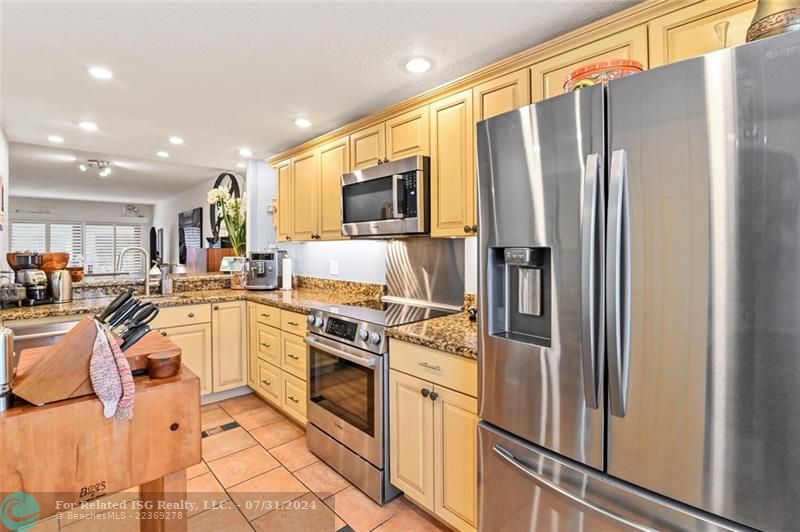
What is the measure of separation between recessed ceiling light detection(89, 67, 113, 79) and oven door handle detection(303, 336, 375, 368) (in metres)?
1.83

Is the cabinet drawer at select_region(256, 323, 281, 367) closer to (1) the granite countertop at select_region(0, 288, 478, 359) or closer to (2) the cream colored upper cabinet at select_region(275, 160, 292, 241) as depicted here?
(1) the granite countertop at select_region(0, 288, 478, 359)

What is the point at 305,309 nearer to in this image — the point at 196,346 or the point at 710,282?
the point at 196,346

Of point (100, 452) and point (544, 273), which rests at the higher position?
point (544, 273)

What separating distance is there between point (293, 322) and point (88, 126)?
7.30 ft

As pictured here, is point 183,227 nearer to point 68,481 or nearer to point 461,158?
point 461,158

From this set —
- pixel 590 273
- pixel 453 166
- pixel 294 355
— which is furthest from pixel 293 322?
pixel 590 273

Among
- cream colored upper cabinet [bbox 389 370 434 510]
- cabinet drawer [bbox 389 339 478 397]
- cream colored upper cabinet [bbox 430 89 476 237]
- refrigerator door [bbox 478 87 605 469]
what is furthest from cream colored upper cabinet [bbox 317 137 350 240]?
refrigerator door [bbox 478 87 605 469]

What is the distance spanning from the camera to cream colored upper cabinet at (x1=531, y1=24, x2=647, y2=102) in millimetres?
1538

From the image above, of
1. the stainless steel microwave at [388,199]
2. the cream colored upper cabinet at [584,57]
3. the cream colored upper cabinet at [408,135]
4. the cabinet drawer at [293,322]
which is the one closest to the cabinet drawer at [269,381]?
Answer: the cabinet drawer at [293,322]

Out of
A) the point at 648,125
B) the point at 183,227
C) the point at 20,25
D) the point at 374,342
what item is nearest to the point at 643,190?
the point at 648,125

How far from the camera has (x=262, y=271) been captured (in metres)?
3.71

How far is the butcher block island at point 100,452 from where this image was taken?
3.05 feet

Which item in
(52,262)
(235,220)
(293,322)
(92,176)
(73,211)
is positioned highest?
(92,176)

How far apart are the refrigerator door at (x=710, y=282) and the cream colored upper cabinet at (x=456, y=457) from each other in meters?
0.62
